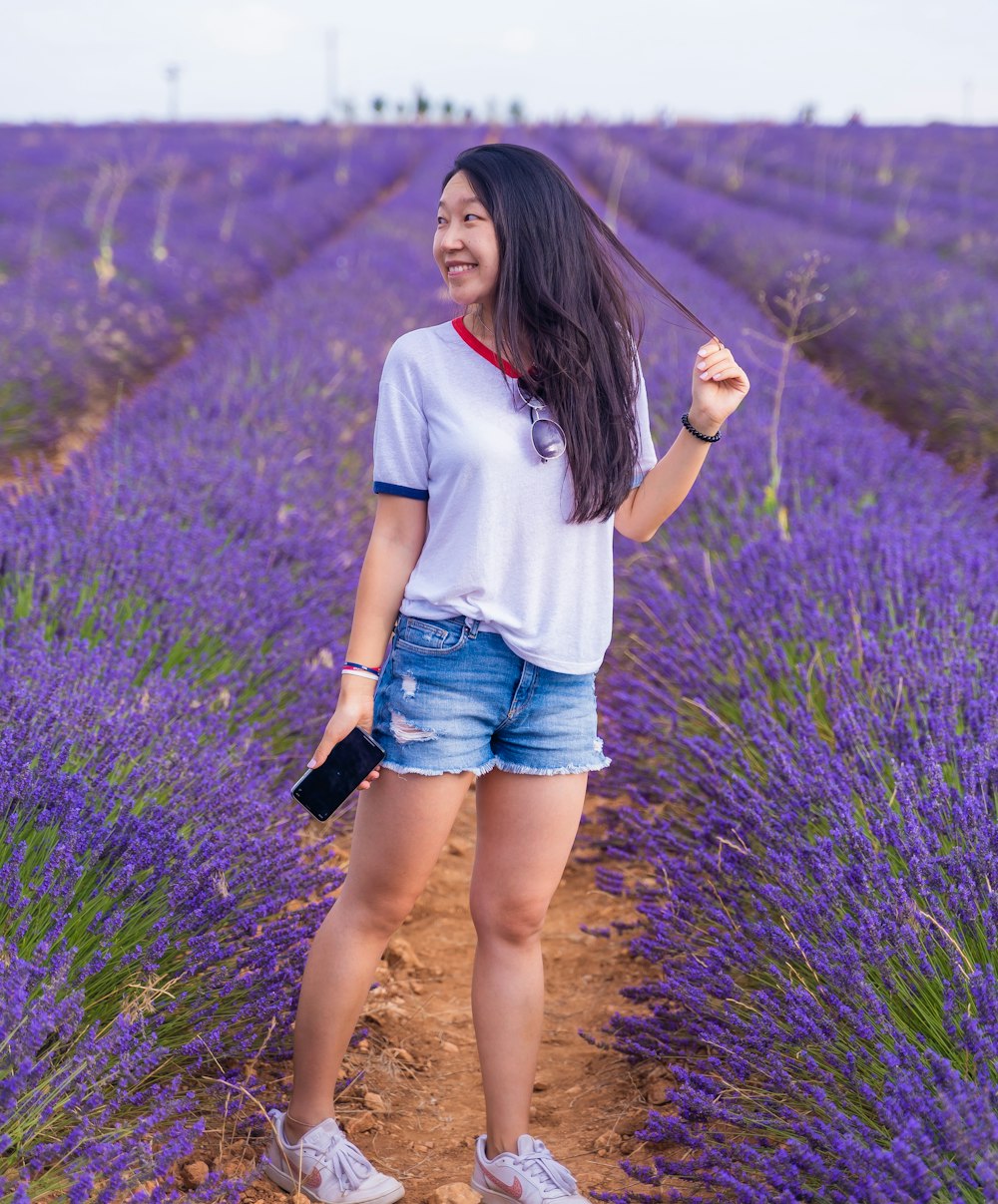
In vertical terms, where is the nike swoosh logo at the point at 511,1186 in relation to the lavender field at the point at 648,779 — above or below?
below

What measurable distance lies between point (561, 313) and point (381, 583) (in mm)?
428

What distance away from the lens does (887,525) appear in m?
3.41

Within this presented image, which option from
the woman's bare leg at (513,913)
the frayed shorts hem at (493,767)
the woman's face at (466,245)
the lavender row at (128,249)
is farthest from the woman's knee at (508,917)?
the lavender row at (128,249)

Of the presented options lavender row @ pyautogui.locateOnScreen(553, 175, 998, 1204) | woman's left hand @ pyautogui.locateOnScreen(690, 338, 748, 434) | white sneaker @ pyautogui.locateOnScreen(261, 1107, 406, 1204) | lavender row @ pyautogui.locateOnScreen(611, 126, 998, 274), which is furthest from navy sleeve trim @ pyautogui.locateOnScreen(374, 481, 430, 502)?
lavender row @ pyautogui.locateOnScreen(611, 126, 998, 274)

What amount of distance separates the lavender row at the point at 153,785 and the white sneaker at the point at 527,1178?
15.0 inches

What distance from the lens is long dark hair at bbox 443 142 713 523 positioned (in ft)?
5.48

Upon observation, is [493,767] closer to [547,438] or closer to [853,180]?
[547,438]

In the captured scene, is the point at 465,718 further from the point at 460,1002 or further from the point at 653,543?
the point at 653,543

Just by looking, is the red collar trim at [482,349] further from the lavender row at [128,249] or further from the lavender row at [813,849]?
the lavender row at [128,249]

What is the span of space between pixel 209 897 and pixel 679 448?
934mm

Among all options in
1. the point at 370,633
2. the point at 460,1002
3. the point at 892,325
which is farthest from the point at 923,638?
the point at 892,325

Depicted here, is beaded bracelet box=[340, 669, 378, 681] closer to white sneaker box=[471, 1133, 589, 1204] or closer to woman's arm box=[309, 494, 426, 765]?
woman's arm box=[309, 494, 426, 765]

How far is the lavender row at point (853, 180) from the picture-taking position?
1201 cm

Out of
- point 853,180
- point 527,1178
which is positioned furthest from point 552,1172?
point 853,180
